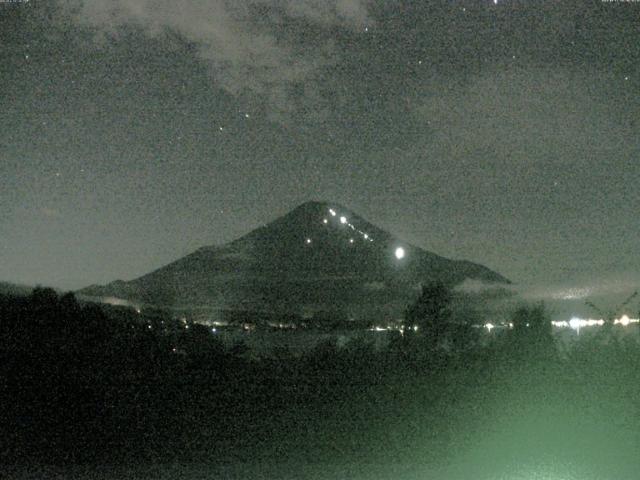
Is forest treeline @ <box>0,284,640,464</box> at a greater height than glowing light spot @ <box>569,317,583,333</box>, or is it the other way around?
glowing light spot @ <box>569,317,583,333</box>

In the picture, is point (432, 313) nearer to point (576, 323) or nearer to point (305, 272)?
point (576, 323)

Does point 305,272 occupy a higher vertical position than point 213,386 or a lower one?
higher

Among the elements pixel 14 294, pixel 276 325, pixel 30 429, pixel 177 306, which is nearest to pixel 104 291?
pixel 177 306

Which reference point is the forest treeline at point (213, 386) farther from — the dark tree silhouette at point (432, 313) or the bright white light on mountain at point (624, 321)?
the dark tree silhouette at point (432, 313)

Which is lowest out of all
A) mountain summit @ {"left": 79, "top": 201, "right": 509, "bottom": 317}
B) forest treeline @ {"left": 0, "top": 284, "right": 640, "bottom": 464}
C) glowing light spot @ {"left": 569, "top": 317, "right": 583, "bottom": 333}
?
forest treeline @ {"left": 0, "top": 284, "right": 640, "bottom": 464}

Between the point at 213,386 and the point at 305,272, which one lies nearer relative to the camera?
the point at 213,386

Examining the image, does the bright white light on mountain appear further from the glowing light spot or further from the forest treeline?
the forest treeline

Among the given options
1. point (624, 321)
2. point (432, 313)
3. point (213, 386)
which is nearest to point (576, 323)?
point (624, 321)

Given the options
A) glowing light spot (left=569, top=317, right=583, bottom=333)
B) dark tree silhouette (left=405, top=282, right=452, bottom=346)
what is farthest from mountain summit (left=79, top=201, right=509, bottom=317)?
glowing light spot (left=569, top=317, right=583, bottom=333)

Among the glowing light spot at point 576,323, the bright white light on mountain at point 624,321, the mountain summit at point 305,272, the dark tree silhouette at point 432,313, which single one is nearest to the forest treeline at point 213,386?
the glowing light spot at point 576,323

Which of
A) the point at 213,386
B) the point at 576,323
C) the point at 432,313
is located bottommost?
the point at 213,386
